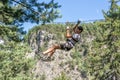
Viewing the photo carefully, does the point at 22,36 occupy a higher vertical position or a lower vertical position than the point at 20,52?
higher

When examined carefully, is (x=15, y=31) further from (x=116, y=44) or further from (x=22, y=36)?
(x=116, y=44)

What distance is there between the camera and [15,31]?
19469 mm

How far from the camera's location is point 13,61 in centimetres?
3875

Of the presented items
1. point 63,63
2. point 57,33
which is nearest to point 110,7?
point 63,63

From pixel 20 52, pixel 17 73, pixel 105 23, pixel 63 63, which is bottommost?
pixel 63 63

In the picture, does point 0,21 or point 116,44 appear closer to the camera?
point 0,21

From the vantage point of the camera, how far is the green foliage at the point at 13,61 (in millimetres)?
32688

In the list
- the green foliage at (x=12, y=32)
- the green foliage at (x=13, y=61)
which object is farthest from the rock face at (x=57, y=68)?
the green foliage at (x=12, y=32)

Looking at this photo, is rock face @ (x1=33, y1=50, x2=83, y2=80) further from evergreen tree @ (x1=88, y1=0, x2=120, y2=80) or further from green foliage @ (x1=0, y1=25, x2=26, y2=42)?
green foliage @ (x1=0, y1=25, x2=26, y2=42)

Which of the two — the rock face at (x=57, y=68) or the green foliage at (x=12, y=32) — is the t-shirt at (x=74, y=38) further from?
the rock face at (x=57, y=68)

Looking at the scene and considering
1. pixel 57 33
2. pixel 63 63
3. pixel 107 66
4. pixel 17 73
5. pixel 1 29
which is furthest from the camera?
pixel 57 33

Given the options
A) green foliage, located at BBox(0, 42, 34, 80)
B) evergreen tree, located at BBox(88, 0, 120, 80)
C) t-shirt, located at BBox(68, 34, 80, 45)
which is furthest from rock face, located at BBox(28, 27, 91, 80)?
t-shirt, located at BBox(68, 34, 80, 45)

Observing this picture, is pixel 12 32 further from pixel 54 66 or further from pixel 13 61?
pixel 54 66

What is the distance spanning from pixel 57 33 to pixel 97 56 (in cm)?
15191
